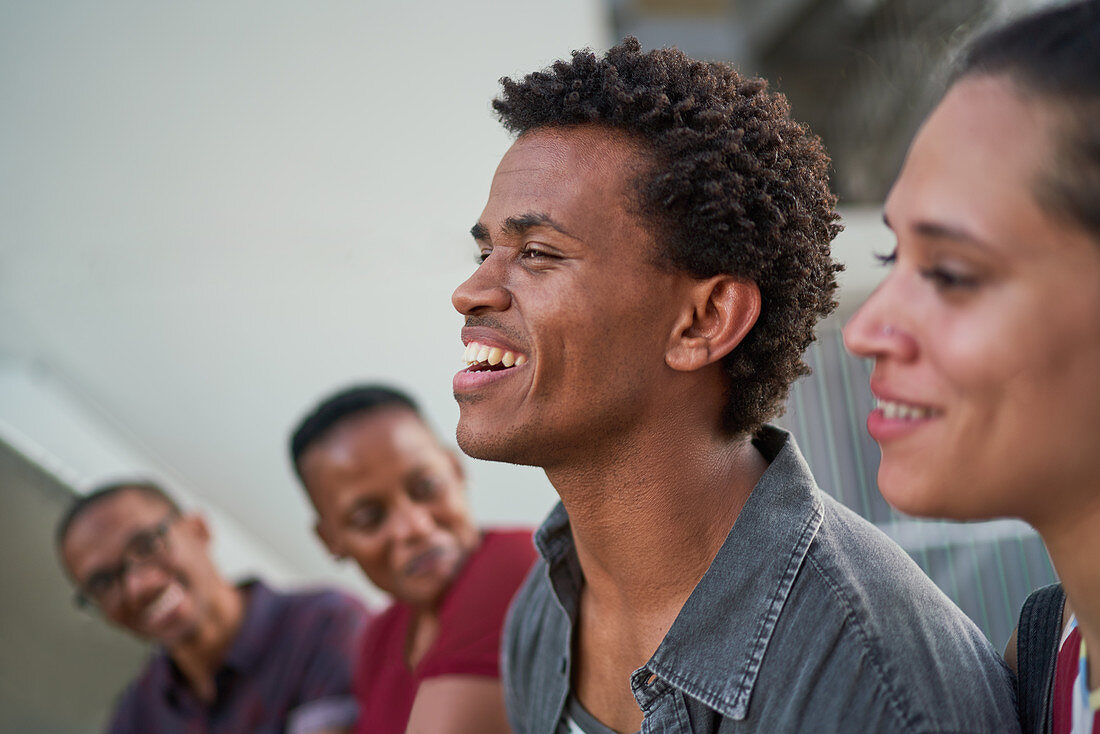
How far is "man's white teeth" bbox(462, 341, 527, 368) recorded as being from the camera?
166 cm

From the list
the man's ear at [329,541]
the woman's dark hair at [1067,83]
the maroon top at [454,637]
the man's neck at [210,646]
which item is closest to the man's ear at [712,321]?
the woman's dark hair at [1067,83]

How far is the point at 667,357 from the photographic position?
1656 millimetres

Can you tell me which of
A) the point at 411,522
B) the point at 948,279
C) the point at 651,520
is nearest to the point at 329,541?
the point at 411,522

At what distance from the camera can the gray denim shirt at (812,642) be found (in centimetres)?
135

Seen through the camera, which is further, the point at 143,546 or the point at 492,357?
the point at 143,546

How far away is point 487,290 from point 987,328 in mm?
864

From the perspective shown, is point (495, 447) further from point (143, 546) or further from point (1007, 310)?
point (143, 546)

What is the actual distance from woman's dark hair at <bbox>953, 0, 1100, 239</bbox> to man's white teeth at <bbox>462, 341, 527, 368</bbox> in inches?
34.3

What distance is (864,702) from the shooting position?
1.34 metres

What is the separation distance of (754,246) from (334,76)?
10.8ft

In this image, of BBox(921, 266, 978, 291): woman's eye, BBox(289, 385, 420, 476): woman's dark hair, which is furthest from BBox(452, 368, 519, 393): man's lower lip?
BBox(289, 385, 420, 476): woman's dark hair

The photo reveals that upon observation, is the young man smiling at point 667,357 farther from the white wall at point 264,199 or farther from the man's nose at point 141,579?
the white wall at point 264,199

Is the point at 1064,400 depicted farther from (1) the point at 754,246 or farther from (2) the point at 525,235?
(2) the point at 525,235

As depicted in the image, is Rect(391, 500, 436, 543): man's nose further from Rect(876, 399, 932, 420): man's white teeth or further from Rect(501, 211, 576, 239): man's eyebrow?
Rect(876, 399, 932, 420): man's white teeth
